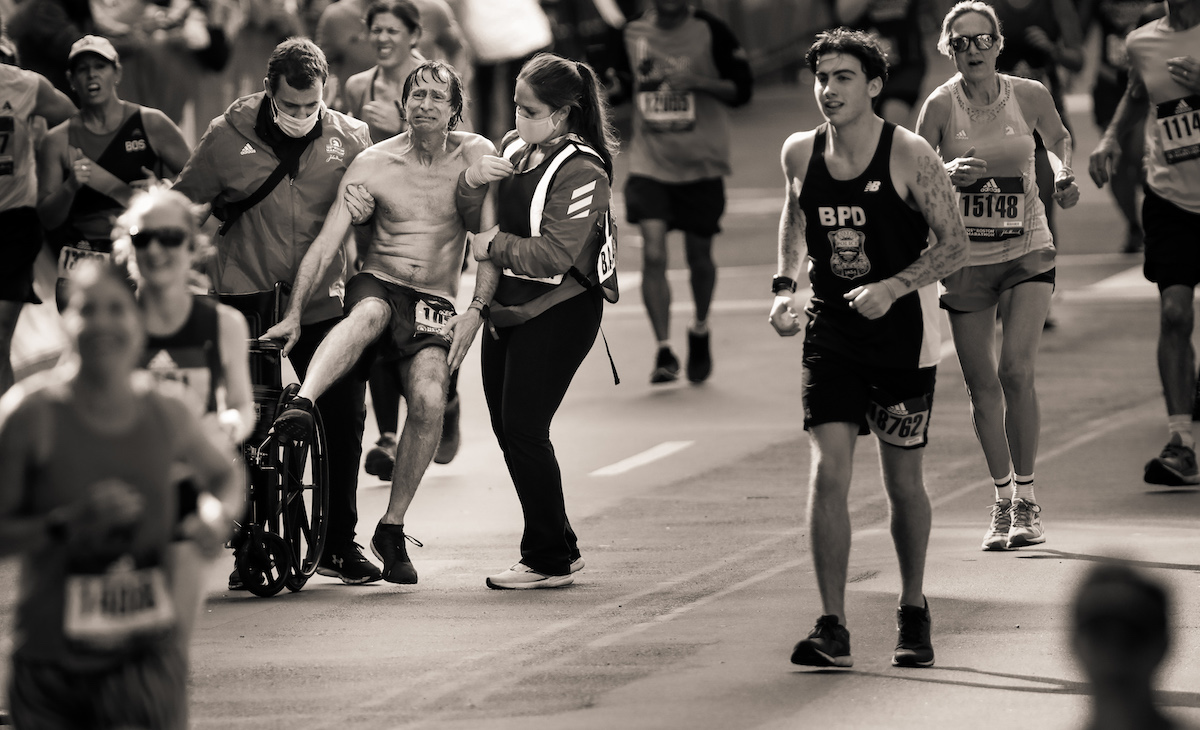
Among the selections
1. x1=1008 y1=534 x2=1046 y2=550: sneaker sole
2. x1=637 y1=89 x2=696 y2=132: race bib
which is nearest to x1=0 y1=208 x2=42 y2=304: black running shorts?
x1=637 y1=89 x2=696 y2=132: race bib

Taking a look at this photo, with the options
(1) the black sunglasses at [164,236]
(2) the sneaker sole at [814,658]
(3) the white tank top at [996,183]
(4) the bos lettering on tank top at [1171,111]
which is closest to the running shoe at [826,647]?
(2) the sneaker sole at [814,658]

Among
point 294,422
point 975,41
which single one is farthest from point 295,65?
point 975,41

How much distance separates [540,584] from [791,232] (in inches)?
75.7

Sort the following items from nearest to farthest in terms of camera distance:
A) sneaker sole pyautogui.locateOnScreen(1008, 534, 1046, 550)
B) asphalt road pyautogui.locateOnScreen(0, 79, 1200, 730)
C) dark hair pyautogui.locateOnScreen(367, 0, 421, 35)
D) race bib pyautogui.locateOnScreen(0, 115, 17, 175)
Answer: asphalt road pyautogui.locateOnScreen(0, 79, 1200, 730), sneaker sole pyautogui.locateOnScreen(1008, 534, 1046, 550), race bib pyautogui.locateOnScreen(0, 115, 17, 175), dark hair pyautogui.locateOnScreen(367, 0, 421, 35)

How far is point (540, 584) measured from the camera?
841 centimetres

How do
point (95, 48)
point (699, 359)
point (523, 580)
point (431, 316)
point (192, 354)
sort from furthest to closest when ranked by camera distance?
1. point (699, 359)
2. point (95, 48)
3. point (431, 316)
4. point (523, 580)
5. point (192, 354)

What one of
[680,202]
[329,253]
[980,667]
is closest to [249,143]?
[329,253]

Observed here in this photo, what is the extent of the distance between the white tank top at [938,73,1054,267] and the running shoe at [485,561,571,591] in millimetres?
2219

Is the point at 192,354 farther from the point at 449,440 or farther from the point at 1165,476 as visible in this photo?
the point at 1165,476

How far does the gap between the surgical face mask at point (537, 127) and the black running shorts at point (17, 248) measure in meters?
3.35

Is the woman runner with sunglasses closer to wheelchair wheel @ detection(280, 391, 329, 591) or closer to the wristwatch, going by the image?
the wristwatch

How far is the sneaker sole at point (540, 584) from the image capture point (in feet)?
27.5

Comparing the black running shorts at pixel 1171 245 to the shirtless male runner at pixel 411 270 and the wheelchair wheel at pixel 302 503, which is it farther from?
the wheelchair wheel at pixel 302 503

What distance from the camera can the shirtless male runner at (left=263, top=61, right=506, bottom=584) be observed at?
8469mm
